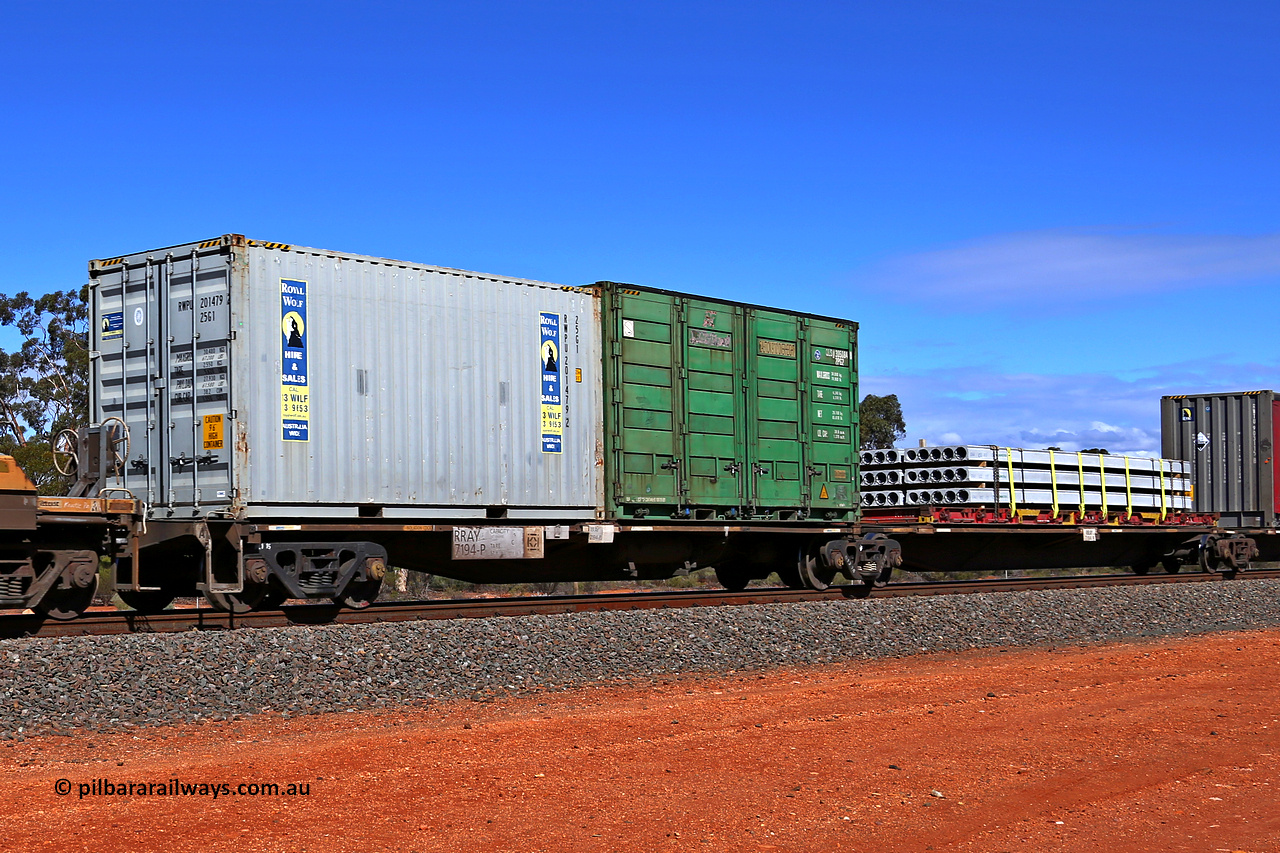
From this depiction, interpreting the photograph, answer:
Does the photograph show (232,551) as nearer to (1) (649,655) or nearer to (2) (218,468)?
(2) (218,468)

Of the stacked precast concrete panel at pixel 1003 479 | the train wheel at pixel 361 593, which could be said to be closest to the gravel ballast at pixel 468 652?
the train wheel at pixel 361 593

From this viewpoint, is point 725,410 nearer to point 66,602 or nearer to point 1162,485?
point 66,602

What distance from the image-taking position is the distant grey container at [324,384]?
12438 mm

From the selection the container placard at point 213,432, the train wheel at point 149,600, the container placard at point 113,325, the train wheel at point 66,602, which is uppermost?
the container placard at point 113,325

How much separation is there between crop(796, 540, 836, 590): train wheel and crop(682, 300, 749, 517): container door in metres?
1.70

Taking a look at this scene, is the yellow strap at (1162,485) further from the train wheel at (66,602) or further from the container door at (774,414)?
the train wheel at (66,602)

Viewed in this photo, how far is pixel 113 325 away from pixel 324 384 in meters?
2.46

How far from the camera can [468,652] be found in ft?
33.6

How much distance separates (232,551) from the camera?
12.5 meters

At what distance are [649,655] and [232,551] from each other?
14.5ft

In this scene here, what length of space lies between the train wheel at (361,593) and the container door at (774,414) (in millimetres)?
5437

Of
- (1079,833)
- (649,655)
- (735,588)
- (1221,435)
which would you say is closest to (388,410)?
(649,655)

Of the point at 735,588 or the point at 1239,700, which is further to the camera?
the point at 735,588

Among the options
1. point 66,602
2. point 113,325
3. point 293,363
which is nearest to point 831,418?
point 293,363
